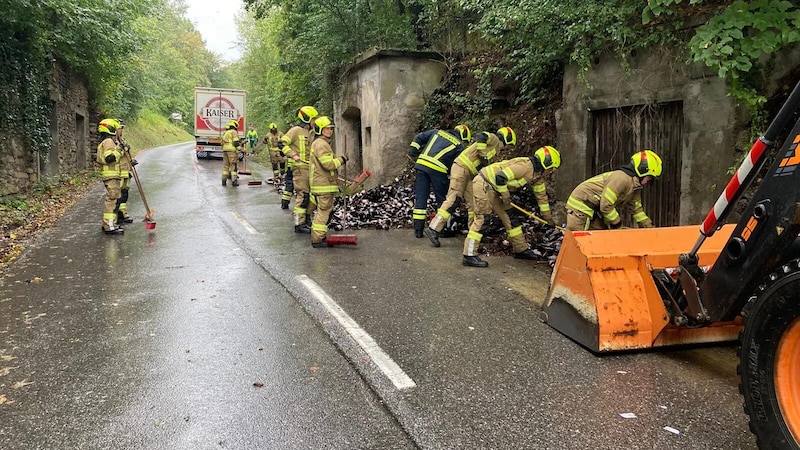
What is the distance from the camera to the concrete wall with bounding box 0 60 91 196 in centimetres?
1220

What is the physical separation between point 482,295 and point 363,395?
251 cm

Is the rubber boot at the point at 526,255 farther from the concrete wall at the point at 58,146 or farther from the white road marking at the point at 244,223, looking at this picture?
the concrete wall at the point at 58,146

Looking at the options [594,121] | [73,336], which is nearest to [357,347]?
[73,336]

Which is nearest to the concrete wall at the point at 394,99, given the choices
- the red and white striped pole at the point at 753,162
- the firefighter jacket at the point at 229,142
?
the firefighter jacket at the point at 229,142

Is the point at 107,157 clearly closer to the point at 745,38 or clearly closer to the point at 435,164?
the point at 435,164

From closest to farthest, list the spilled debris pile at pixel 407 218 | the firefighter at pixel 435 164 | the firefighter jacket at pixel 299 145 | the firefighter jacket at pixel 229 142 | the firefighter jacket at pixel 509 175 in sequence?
the firefighter jacket at pixel 509 175
the spilled debris pile at pixel 407 218
the firefighter at pixel 435 164
the firefighter jacket at pixel 299 145
the firefighter jacket at pixel 229 142

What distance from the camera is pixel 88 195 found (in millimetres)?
14961

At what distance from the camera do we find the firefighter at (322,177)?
Answer: 8.17 m

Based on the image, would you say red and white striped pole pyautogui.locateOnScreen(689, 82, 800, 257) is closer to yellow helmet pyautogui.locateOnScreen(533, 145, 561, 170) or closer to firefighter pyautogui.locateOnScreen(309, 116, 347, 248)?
yellow helmet pyautogui.locateOnScreen(533, 145, 561, 170)

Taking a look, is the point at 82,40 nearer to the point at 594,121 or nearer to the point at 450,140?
the point at 450,140

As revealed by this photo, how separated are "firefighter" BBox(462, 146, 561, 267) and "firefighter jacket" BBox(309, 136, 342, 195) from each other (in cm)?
234

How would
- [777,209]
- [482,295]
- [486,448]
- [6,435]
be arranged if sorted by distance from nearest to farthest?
[777,209] < [486,448] < [6,435] < [482,295]

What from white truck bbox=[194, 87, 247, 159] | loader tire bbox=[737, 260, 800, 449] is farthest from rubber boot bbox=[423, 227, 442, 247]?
white truck bbox=[194, 87, 247, 159]

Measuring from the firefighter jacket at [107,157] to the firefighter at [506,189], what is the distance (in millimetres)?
6232
